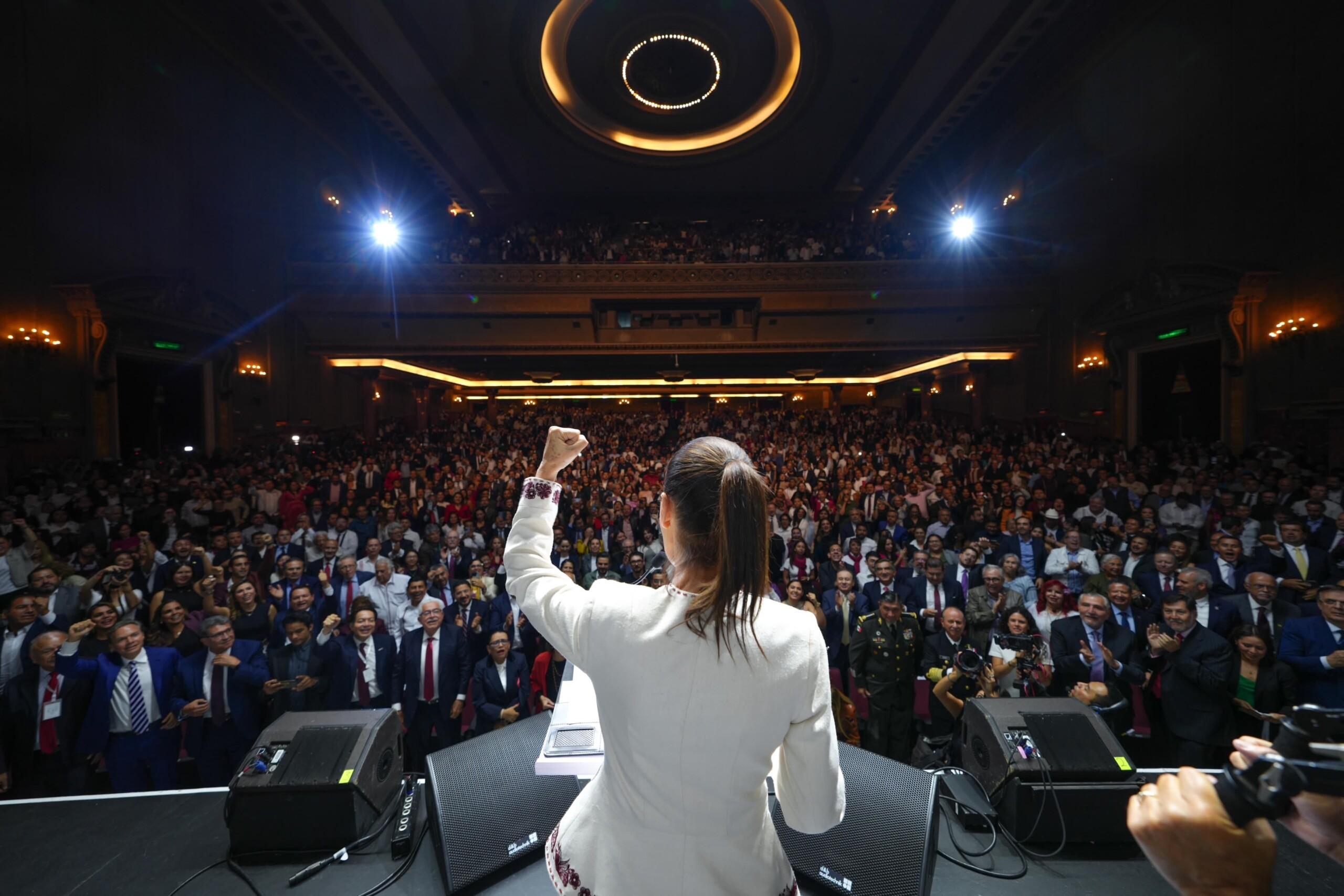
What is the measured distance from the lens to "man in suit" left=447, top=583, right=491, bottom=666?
416 centimetres

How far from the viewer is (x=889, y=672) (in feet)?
12.3

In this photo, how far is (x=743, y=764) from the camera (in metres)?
0.90

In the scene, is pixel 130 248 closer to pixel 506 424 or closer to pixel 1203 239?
pixel 506 424

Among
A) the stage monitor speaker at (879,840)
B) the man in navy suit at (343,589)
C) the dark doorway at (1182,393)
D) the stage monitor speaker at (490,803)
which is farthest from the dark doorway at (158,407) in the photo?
the dark doorway at (1182,393)

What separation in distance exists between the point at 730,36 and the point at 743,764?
14.9 meters

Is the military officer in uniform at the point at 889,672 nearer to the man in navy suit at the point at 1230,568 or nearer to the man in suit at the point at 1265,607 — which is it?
the man in suit at the point at 1265,607

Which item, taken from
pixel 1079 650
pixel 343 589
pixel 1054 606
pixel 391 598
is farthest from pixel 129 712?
pixel 1054 606

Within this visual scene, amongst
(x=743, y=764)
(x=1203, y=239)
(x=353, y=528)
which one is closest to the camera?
(x=743, y=764)

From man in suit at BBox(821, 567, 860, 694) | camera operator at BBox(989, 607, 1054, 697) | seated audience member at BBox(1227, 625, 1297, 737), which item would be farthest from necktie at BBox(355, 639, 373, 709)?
seated audience member at BBox(1227, 625, 1297, 737)

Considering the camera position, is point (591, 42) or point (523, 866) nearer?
point (523, 866)

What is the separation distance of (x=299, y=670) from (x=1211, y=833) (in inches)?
164

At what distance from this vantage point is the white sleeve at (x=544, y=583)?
3.13ft

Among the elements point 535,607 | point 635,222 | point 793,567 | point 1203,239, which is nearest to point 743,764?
point 535,607

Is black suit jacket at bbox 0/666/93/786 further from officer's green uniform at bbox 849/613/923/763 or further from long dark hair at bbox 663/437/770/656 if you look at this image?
officer's green uniform at bbox 849/613/923/763
